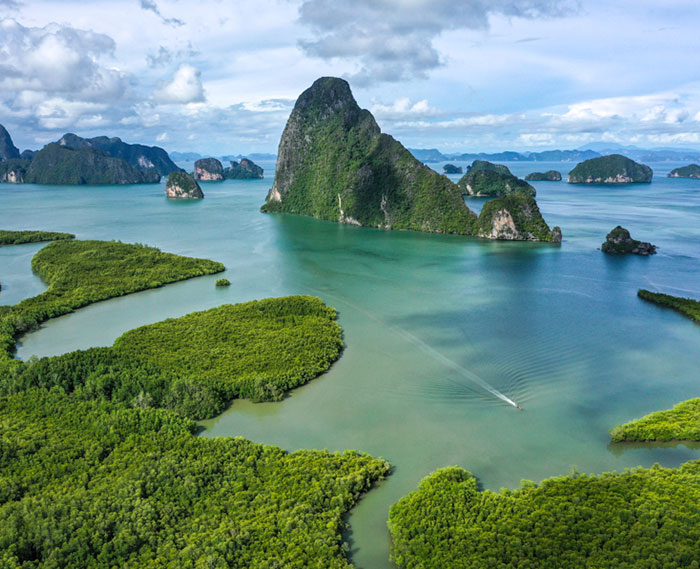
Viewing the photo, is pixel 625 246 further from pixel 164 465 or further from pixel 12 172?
pixel 12 172

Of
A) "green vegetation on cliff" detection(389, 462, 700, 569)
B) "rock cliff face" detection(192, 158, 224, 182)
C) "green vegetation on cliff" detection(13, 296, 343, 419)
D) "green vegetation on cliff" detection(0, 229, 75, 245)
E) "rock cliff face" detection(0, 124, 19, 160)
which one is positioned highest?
"rock cliff face" detection(0, 124, 19, 160)

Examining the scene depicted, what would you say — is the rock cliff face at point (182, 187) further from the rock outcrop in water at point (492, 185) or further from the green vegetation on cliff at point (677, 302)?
the green vegetation on cliff at point (677, 302)

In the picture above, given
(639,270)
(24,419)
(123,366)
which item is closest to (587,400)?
(123,366)

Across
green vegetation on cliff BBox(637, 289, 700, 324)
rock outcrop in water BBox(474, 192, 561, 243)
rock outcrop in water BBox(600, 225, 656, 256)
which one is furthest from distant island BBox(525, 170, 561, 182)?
green vegetation on cliff BBox(637, 289, 700, 324)

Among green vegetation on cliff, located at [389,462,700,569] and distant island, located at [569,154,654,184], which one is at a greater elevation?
distant island, located at [569,154,654,184]

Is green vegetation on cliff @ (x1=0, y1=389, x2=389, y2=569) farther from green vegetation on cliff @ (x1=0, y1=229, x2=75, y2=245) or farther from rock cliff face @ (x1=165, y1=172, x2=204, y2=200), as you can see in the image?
rock cliff face @ (x1=165, y1=172, x2=204, y2=200)

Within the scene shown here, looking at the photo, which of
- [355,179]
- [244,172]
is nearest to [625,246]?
[355,179]
